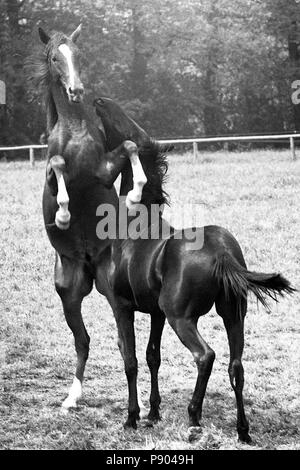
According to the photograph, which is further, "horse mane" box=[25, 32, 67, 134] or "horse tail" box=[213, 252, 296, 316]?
"horse mane" box=[25, 32, 67, 134]

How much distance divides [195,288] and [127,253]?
2.49ft

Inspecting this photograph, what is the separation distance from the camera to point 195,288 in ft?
18.9

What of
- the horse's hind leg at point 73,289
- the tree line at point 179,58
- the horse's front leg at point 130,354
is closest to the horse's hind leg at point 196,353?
the horse's front leg at point 130,354

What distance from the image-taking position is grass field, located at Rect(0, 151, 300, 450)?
620 cm

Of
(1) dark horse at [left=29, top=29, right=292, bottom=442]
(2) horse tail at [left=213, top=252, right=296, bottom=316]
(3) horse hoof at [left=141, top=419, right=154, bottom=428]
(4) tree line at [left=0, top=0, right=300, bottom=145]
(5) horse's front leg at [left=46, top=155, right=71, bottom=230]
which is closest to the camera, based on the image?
(2) horse tail at [left=213, top=252, right=296, bottom=316]

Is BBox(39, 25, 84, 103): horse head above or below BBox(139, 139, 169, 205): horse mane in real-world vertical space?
above

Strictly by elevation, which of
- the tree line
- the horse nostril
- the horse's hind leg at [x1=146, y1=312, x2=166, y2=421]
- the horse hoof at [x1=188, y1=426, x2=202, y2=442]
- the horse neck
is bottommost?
the horse hoof at [x1=188, y1=426, x2=202, y2=442]

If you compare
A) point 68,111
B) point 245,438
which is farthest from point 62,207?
point 245,438

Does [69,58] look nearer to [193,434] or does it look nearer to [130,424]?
[130,424]

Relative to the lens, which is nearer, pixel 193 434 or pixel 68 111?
pixel 193 434

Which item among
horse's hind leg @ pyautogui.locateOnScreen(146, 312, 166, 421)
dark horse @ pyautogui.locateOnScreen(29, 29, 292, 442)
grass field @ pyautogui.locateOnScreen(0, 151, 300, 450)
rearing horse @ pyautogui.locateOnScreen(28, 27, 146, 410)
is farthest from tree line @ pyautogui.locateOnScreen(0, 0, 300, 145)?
horse's hind leg @ pyautogui.locateOnScreen(146, 312, 166, 421)

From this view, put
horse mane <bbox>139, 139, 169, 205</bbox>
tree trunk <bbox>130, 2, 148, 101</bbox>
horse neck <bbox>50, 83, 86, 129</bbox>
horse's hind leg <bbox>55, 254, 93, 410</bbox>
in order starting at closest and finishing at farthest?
horse mane <bbox>139, 139, 169, 205</bbox>
horse neck <bbox>50, 83, 86, 129</bbox>
horse's hind leg <bbox>55, 254, 93, 410</bbox>
tree trunk <bbox>130, 2, 148, 101</bbox>

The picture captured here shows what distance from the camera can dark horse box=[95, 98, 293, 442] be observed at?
18.7ft

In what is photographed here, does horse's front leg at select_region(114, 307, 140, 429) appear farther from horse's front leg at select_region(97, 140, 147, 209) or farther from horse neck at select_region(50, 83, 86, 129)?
horse neck at select_region(50, 83, 86, 129)
